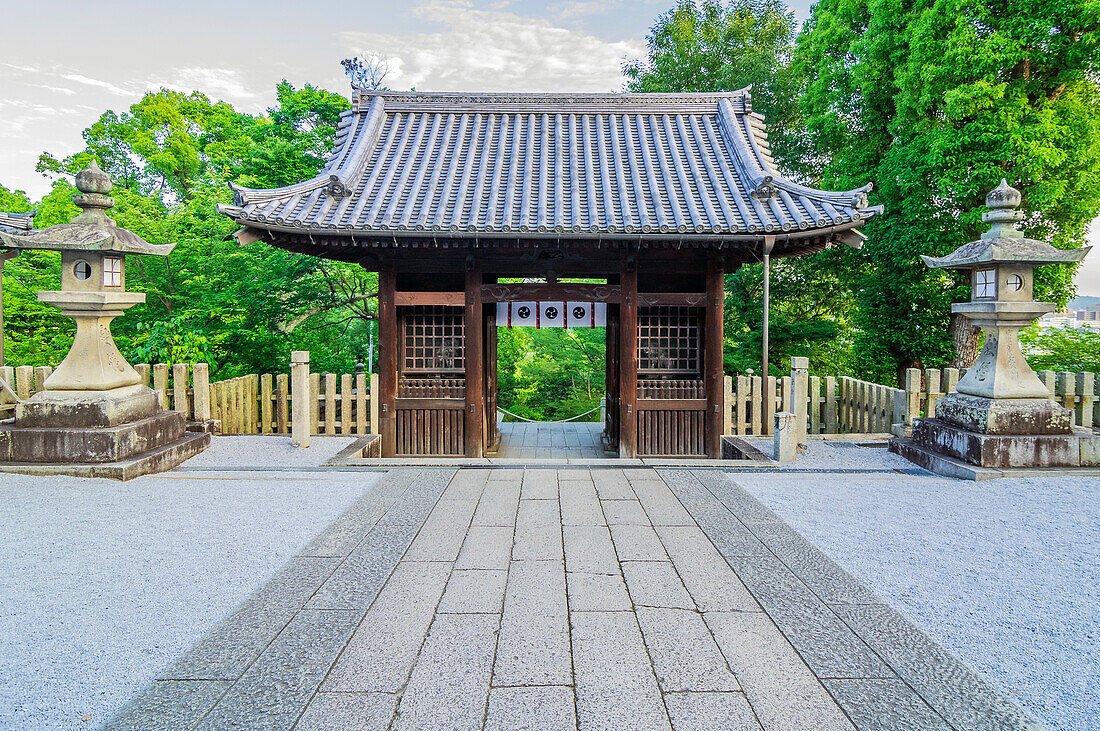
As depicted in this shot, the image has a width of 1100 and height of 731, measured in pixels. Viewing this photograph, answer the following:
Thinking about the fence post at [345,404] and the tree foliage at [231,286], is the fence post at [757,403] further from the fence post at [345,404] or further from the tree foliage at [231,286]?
the tree foliage at [231,286]

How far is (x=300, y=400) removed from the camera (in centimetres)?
779

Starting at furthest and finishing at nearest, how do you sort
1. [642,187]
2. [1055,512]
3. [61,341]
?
[61,341]
[642,187]
[1055,512]

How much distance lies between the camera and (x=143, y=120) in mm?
23094

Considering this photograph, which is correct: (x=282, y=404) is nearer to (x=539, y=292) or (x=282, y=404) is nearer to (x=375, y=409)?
(x=375, y=409)

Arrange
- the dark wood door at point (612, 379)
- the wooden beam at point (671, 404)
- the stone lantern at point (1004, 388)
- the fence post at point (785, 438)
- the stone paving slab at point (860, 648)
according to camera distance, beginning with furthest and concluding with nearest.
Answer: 1. the dark wood door at point (612, 379)
2. the wooden beam at point (671, 404)
3. the fence post at point (785, 438)
4. the stone lantern at point (1004, 388)
5. the stone paving slab at point (860, 648)

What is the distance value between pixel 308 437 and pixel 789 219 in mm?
7075

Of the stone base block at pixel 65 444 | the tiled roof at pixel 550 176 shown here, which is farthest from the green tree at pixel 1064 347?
the stone base block at pixel 65 444

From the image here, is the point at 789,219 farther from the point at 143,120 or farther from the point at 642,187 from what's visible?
the point at 143,120

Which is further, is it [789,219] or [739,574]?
[789,219]

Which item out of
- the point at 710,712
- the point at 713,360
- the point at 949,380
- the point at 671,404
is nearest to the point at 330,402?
the point at 671,404

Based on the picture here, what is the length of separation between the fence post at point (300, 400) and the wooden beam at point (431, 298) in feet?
5.00

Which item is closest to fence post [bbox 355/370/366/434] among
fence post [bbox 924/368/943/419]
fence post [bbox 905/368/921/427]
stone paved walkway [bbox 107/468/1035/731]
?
stone paved walkway [bbox 107/468/1035/731]

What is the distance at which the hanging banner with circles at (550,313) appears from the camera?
8.52 meters

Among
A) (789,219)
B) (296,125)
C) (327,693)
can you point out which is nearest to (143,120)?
(296,125)
